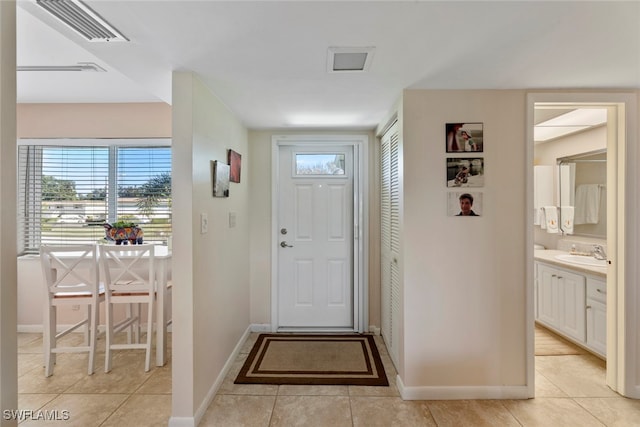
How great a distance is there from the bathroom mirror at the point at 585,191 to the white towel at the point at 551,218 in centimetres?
6

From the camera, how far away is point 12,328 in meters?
1.00

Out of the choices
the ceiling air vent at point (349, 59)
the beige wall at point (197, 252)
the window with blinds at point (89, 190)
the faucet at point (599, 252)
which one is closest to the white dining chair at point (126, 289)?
the beige wall at point (197, 252)

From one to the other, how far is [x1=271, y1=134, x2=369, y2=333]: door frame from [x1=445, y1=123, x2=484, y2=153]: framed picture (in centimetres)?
125

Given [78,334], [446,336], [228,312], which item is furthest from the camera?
[78,334]

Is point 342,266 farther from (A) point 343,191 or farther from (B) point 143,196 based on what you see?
(B) point 143,196

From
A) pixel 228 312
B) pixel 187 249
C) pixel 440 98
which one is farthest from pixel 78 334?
pixel 440 98

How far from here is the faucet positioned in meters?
3.07

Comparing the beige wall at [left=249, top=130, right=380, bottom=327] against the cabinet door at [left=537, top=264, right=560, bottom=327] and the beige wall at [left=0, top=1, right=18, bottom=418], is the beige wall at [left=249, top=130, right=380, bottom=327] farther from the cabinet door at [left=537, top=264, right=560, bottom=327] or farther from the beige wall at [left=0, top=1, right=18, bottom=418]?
the beige wall at [left=0, top=1, right=18, bottom=418]

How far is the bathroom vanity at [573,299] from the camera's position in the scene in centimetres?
267

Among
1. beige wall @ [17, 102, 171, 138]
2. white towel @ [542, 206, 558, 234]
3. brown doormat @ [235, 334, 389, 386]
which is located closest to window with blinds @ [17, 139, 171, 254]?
beige wall @ [17, 102, 171, 138]

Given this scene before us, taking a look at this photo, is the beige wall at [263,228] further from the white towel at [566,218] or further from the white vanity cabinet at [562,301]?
the white towel at [566,218]

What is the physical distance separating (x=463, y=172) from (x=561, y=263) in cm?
178

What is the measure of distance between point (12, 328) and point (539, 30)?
2418 mm

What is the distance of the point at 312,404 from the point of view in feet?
7.04
